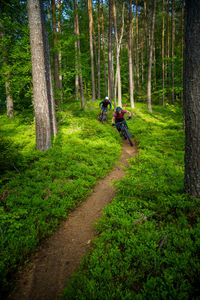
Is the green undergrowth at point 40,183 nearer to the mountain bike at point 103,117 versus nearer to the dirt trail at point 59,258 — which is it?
the dirt trail at point 59,258

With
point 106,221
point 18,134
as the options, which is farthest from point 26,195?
point 18,134

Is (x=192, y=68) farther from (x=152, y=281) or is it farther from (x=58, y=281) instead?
(x=58, y=281)

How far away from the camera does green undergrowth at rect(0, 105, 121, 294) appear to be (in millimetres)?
3035

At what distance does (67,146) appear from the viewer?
26.6 feet

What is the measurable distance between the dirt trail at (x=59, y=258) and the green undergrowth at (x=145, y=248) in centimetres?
29

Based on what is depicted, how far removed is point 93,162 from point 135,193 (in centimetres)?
290

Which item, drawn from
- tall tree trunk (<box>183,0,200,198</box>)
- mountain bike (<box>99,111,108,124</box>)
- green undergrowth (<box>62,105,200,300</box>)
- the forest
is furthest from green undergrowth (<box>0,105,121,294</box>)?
mountain bike (<box>99,111,108,124</box>)

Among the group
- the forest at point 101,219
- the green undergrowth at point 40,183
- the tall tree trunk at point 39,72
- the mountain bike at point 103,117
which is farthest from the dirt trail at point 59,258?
the mountain bike at point 103,117

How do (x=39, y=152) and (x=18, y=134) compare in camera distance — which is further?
(x=18, y=134)

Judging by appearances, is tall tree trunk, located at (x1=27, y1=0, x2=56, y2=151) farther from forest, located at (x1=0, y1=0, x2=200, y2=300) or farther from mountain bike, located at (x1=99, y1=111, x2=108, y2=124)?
mountain bike, located at (x1=99, y1=111, x2=108, y2=124)

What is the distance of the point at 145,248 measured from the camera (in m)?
2.66

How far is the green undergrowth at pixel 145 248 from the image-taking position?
2.11 meters

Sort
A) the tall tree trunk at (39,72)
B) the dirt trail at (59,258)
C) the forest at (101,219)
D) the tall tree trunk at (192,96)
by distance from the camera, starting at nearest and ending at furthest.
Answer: the forest at (101,219), the dirt trail at (59,258), the tall tree trunk at (192,96), the tall tree trunk at (39,72)

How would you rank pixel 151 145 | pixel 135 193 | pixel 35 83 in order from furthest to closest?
pixel 151 145 → pixel 35 83 → pixel 135 193
